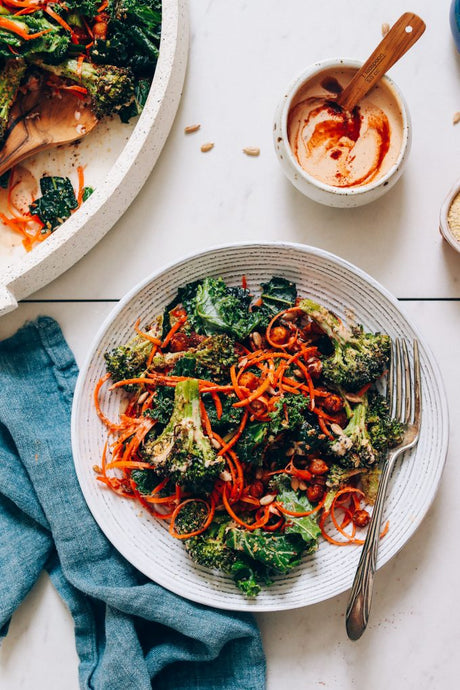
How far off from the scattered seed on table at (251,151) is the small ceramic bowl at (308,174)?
0.23 meters

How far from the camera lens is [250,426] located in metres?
2.04

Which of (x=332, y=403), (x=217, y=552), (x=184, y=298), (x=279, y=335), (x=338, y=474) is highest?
(x=184, y=298)

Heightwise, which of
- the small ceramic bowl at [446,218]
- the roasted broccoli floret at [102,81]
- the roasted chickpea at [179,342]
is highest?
the roasted broccoli floret at [102,81]

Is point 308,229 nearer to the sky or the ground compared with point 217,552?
nearer to the sky

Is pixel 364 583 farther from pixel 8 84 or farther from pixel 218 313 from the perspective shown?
pixel 8 84

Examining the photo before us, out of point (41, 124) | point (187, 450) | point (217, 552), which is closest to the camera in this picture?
point (187, 450)

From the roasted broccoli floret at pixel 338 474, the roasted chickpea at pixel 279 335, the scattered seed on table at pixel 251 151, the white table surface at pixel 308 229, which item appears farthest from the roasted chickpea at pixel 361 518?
the scattered seed on table at pixel 251 151

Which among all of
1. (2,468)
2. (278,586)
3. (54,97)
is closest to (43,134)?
(54,97)

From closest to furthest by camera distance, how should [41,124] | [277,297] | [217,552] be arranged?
[217,552] → [277,297] → [41,124]

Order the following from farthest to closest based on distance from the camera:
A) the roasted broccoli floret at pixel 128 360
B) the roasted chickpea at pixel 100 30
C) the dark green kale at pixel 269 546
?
the roasted chickpea at pixel 100 30, the roasted broccoli floret at pixel 128 360, the dark green kale at pixel 269 546

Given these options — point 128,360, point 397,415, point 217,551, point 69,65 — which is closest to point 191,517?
point 217,551

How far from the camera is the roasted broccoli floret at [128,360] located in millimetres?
2119

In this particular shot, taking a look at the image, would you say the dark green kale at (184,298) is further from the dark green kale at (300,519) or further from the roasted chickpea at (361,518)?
the roasted chickpea at (361,518)

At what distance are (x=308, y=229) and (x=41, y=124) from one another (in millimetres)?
1103
